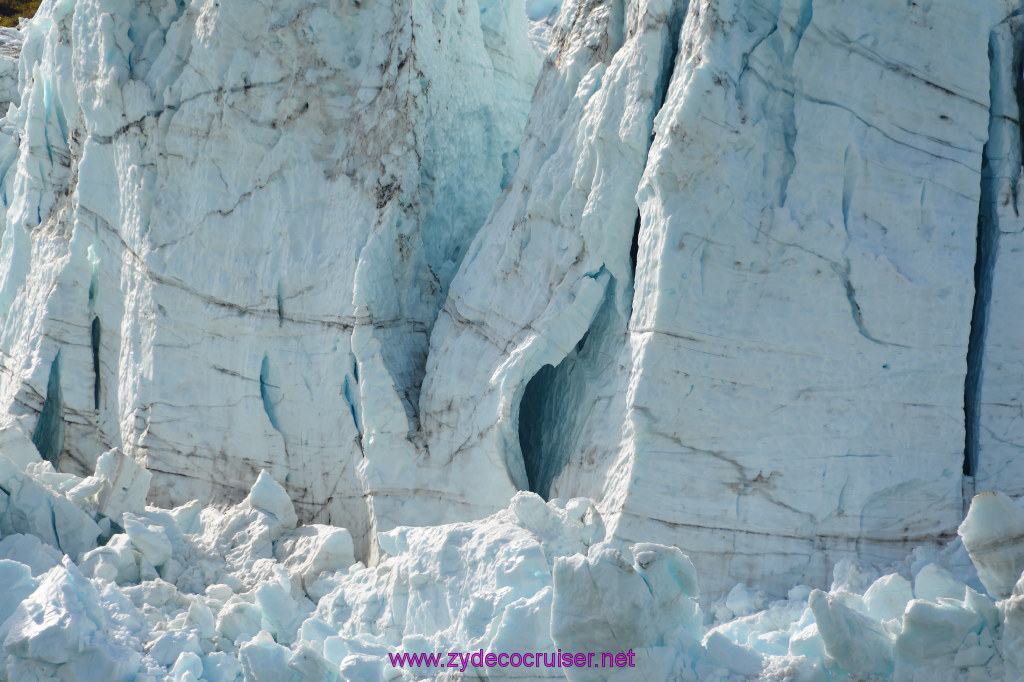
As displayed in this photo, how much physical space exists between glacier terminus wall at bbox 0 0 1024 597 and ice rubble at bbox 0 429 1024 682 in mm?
458

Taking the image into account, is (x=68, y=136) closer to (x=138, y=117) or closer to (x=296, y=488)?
(x=138, y=117)

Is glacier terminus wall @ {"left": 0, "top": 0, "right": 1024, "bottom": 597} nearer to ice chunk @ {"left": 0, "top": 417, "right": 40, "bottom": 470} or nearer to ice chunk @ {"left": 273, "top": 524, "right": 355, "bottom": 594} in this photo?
ice chunk @ {"left": 273, "top": 524, "right": 355, "bottom": 594}

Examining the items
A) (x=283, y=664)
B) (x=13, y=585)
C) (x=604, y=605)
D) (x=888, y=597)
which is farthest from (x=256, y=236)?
(x=888, y=597)

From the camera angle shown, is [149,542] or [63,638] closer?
[63,638]

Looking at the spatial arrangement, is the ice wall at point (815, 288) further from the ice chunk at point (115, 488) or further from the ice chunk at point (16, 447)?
the ice chunk at point (16, 447)

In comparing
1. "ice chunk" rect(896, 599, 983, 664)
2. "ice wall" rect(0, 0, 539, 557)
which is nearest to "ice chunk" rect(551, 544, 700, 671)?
"ice chunk" rect(896, 599, 983, 664)

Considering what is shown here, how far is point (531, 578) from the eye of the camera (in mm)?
5133

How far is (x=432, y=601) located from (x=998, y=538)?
2514 mm

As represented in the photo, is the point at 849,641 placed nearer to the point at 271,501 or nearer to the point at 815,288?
the point at 815,288

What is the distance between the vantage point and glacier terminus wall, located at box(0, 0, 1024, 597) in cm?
553

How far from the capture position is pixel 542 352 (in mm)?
6258

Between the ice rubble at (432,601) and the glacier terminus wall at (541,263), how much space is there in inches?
18.0

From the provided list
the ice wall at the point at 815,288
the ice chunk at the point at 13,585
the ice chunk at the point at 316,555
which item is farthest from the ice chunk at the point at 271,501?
the ice wall at the point at 815,288

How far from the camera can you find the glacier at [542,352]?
5.00 metres
